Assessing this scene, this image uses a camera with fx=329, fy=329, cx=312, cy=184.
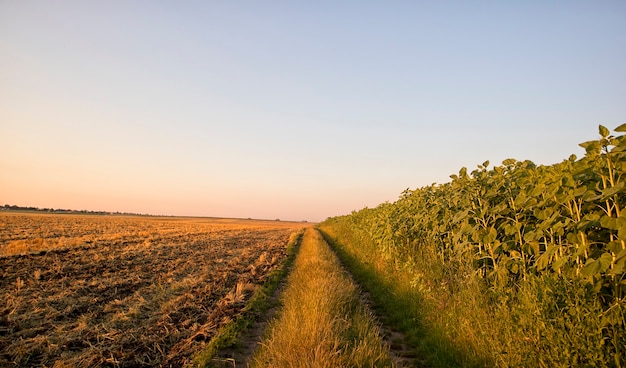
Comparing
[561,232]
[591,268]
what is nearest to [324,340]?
[591,268]

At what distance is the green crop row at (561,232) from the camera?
11.0ft

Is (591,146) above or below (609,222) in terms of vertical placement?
above

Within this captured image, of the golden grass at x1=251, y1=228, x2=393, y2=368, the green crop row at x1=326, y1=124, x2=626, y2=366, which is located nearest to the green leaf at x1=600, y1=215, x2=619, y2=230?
the green crop row at x1=326, y1=124, x2=626, y2=366

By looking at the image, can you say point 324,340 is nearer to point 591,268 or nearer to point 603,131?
point 591,268

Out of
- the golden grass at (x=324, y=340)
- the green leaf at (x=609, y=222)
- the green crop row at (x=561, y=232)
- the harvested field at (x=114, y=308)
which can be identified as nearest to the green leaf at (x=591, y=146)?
the green crop row at (x=561, y=232)

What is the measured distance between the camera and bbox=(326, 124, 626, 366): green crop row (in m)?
3.35

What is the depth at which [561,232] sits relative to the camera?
13.1 ft

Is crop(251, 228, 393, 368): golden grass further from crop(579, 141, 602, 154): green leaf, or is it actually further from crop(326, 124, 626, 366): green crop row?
crop(579, 141, 602, 154): green leaf

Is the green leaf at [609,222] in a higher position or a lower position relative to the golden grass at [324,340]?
higher

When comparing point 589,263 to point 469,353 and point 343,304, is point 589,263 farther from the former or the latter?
point 343,304

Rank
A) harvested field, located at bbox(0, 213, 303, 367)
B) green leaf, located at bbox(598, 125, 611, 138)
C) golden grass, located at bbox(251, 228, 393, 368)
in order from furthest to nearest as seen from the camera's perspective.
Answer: harvested field, located at bbox(0, 213, 303, 367) → golden grass, located at bbox(251, 228, 393, 368) → green leaf, located at bbox(598, 125, 611, 138)

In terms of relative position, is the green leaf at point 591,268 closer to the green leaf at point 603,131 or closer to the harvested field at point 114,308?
the green leaf at point 603,131

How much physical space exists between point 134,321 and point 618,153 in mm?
9328

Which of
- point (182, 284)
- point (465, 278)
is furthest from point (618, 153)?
point (182, 284)
